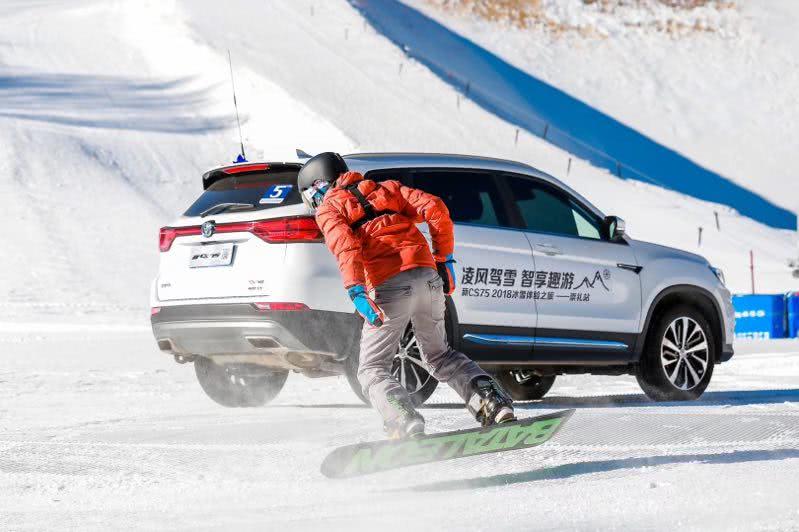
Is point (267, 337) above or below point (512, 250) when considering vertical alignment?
below

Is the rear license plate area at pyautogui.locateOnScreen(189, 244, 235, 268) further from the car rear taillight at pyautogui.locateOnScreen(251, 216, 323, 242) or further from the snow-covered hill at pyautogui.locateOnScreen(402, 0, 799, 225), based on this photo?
the snow-covered hill at pyautogui.locateOnScreen(402, 0, 799, 225)

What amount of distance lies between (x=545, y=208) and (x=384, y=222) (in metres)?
3.39

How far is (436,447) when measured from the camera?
596 cm

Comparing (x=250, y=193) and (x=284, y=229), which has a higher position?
(x=250, y=193)

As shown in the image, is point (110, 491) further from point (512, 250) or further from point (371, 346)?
point (512, 250)

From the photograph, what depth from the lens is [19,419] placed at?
915cm

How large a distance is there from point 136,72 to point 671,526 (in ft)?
155

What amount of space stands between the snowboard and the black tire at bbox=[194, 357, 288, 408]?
3.66m

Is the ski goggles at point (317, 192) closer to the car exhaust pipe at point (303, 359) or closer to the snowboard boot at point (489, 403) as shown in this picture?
the snowboard boot at point (489, 403)

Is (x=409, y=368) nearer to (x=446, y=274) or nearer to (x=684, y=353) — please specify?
(x=446, y=274)

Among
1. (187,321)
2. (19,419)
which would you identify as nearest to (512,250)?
(187,321)

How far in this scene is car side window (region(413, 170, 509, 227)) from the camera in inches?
353

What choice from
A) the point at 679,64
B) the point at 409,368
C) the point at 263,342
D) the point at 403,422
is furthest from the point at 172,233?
the point at 679,64

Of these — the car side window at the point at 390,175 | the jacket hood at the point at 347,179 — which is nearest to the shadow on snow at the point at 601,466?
the jacket hood at the point at 347,179
